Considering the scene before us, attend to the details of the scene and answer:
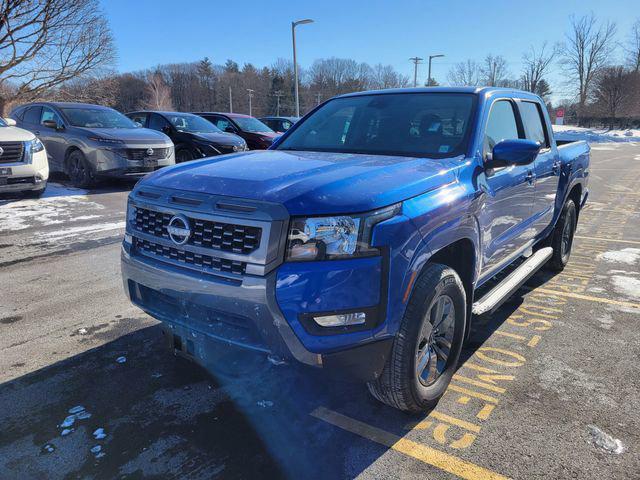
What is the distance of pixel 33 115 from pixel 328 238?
36.9 ft

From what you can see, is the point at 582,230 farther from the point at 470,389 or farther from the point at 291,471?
the point at 291,471

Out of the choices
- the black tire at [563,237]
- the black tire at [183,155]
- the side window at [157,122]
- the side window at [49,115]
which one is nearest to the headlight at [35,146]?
the side window at [49,115]

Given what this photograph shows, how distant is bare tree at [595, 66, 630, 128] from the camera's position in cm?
5428

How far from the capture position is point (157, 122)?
1300 centimetres

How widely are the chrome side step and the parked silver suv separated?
26.3 ft

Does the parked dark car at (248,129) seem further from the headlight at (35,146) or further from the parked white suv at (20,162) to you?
the parked white suv at (20,162)

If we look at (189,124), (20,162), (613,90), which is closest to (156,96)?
(613,90)

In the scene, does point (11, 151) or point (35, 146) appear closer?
point (11, 151)

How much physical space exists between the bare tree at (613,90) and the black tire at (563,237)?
58173 mm

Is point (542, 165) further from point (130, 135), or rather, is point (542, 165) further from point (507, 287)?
point (130, 135)

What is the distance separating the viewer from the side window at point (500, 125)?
3451 mm

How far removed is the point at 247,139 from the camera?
14.8m

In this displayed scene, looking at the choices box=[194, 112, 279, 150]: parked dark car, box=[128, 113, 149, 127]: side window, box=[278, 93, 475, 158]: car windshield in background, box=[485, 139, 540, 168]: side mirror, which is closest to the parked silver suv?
box=[128, 113, 149, 127]: side window

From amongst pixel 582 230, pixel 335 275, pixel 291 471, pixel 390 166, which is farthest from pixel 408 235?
pixel 582 230
